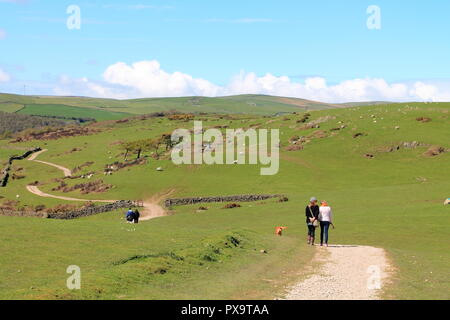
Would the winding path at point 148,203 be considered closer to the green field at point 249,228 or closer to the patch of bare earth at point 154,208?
the patch of bare earth at point 154,208

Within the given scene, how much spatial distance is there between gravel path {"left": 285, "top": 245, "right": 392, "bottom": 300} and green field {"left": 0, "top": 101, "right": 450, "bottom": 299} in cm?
69

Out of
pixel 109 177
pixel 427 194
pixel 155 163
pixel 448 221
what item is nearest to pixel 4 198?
pixel 109 177

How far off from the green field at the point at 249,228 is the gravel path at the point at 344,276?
694 millimetres

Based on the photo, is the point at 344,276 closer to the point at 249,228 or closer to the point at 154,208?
the point at 249,228

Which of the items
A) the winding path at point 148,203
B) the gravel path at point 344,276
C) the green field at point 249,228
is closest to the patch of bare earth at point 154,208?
the winding path at point 148,203

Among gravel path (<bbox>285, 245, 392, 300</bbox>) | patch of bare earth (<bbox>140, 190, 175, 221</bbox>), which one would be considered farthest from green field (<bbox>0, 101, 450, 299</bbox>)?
patch of bare earth (<bbox>140, 190, 175, 221</bbox>)

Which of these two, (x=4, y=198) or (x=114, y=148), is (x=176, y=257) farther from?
(x=114, y=148)

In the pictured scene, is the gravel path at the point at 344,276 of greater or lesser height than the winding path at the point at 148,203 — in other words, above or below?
above

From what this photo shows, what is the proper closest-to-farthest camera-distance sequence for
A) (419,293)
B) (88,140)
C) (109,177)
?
(419,293), (109,177), (88,140)

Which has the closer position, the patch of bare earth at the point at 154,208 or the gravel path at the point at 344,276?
the gravel path at the point at 344,276

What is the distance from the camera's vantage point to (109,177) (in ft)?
340

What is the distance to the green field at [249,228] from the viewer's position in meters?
21.2

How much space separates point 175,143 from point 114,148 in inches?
874

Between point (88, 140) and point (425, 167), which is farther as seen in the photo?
point (88, 140)
